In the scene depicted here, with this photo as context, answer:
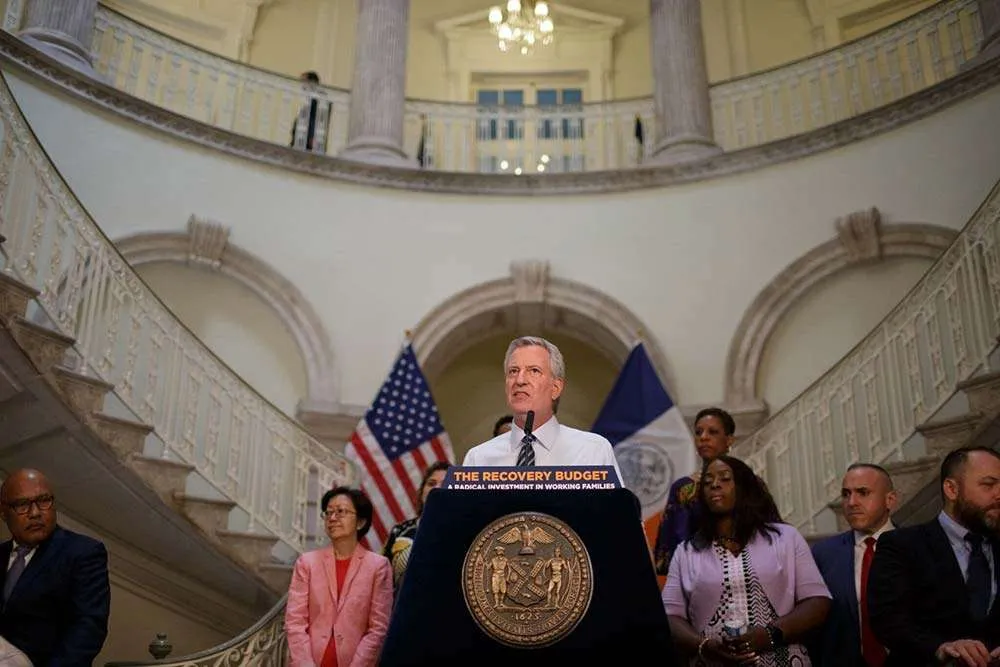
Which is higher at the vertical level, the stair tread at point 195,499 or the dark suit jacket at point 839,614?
the stair tread at point 195,499

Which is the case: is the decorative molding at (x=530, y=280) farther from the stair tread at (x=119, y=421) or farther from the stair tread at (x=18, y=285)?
the stair tread at (x=18, y=285)

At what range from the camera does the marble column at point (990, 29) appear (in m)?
8.16

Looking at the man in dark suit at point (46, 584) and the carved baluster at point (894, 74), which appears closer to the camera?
the man in dark suit at point (46, 584)

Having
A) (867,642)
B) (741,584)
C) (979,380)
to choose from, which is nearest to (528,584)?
(741,584)

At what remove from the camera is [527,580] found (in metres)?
1.89

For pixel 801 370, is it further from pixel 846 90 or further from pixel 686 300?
pixel 846 90

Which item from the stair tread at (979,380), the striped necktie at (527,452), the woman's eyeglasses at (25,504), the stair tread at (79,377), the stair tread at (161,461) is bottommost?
the striped necktie at (527,452)

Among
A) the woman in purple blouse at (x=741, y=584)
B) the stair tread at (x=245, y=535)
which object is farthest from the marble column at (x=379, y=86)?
the woman in purple blouse at (x=741, y=584)

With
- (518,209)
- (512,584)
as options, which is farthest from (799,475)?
(512,584)

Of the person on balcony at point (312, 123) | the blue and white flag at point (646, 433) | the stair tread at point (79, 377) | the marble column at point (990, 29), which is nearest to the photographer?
the stair tread at point (79, 377)

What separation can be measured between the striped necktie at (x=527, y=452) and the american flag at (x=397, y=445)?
15.6 feet

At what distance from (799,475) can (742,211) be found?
9.58 ft

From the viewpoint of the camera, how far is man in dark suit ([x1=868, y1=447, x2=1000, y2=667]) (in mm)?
2744

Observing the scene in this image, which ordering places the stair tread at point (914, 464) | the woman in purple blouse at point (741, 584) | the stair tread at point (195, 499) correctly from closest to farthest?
1. the woman in purple blouse at point (741, 584)
2. the stair tread at point (914, 464)
3. the stair tread at point (195, 499)
